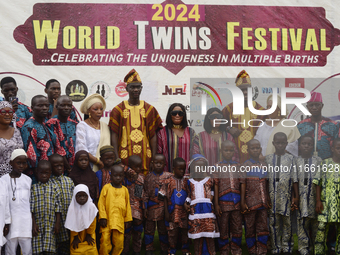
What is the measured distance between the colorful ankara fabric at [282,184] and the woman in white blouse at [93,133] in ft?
6.89

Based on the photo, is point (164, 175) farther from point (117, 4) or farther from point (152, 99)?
point (117, 4)

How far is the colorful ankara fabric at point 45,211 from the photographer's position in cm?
489

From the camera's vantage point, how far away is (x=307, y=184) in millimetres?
5469

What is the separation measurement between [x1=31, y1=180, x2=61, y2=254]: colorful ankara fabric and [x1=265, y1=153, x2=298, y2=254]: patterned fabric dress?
254 cm

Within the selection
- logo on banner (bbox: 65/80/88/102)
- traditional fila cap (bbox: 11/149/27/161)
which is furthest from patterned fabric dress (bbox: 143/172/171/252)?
logo on banner (bbox: 65/80/88/102)

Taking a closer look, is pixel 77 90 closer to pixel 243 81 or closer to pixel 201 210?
pixel 243 81

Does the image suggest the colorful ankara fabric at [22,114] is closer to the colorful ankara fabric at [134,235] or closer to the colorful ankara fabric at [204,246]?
the colorful ankara fabric at [134,235]

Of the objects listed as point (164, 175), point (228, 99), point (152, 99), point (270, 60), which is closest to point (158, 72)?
point (152, 99)

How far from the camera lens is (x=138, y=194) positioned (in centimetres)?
545

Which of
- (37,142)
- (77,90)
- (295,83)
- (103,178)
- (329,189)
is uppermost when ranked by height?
(295,83)

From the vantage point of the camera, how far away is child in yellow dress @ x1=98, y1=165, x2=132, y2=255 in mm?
5078

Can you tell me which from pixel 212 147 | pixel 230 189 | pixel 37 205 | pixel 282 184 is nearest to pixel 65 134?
pixel 37 205

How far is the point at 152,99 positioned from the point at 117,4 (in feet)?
5.50

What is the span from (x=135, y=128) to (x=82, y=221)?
4.68ft
